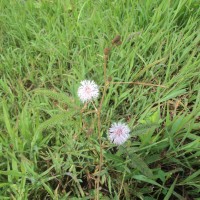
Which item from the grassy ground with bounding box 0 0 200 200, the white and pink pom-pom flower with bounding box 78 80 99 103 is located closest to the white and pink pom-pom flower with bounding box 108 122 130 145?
the grassy ground with bounding box 0 0 200 200

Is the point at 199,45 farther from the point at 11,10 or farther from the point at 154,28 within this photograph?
the point at 11,10

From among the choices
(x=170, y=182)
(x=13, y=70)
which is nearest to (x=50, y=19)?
(x=13, y=70)

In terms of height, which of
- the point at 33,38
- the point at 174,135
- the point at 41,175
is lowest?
the point at 41,175

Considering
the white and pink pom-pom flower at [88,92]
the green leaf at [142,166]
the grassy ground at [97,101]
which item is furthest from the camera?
the grassy ground at [97,101]

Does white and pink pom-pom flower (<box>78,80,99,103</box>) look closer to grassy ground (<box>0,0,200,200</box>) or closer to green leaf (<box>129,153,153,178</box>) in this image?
grassy ground (<box>0,0,200,200</box>)

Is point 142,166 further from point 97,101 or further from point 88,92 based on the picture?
point 97,101

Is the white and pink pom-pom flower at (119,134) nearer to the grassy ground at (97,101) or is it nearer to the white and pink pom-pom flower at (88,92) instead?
the grassy ground at (97,101)

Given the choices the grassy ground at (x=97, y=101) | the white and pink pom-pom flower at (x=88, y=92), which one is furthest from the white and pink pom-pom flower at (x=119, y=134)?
the white and pink pom-pom flower at (x=88, y=92)

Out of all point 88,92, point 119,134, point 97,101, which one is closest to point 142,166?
point 119,134
